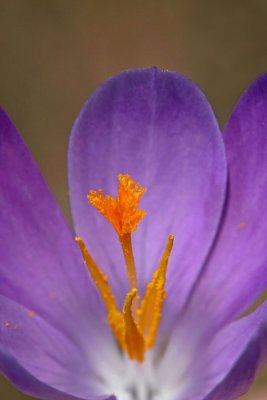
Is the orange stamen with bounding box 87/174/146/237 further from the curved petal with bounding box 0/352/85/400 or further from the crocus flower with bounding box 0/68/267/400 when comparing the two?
the curved petal with bounding box 0/352/85/400

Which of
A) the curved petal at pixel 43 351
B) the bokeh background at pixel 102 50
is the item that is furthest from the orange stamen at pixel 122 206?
the bokeh background at pixel 102 50

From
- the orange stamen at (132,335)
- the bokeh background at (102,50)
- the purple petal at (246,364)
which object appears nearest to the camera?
the purple petal at (246,364)

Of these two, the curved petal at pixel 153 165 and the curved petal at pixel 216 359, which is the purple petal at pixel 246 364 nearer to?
the curved petal at pixel 216 359

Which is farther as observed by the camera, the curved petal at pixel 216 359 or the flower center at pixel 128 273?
the flower center at pixel 128 273

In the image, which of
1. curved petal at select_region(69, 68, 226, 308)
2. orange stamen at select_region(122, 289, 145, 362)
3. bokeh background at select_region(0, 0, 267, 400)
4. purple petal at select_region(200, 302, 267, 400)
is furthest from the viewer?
bokeh background at select_region(0, 0, 267, 400)

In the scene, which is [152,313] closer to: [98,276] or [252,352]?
[98,276]

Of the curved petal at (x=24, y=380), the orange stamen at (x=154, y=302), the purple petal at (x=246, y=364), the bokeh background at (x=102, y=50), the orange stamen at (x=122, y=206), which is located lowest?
the purple petal at (x=246, y=364)

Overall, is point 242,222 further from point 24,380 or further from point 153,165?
point 24,380

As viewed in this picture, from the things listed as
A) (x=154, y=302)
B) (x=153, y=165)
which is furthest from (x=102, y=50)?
(x=154, y=302)

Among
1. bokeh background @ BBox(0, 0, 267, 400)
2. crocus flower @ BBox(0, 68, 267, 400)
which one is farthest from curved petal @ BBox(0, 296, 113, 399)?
bokeh background @ BBox(0, 0, 267, 400)

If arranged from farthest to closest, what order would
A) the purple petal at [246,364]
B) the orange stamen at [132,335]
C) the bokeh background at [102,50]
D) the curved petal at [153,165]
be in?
the bokeh background at [102,50] → the curved petal at [153,165] → the orange stamen at [132,335] → the purple petal at [246,364]
